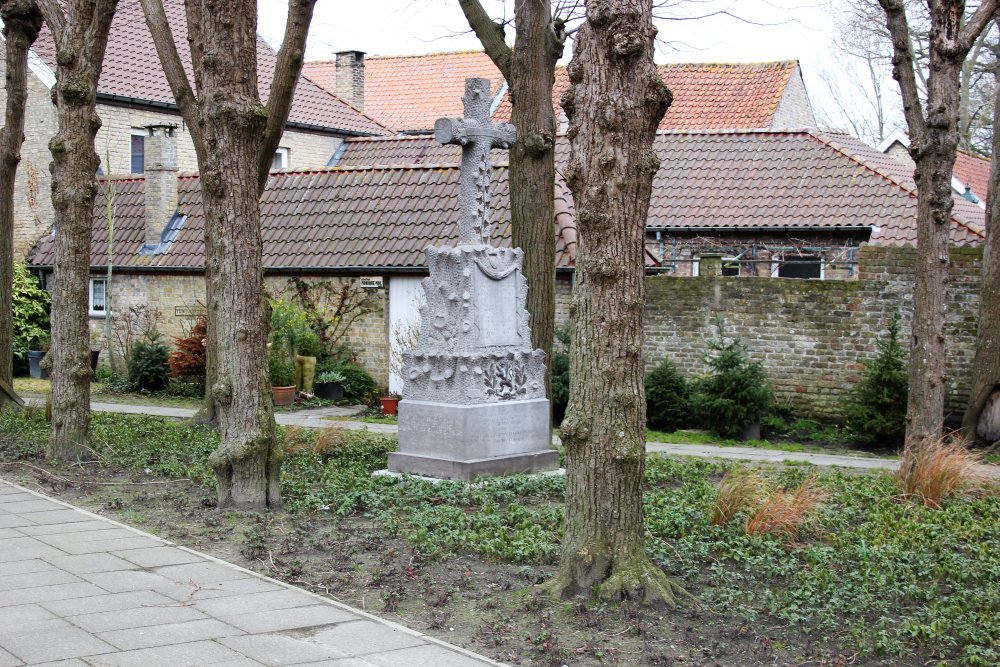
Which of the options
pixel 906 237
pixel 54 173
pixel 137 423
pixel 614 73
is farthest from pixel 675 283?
pixel 614 73

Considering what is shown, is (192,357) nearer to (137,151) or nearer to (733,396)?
(137,151)

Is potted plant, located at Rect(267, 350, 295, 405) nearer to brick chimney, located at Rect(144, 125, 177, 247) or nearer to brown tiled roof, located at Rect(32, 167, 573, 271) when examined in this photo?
brown tiled roof, located at Rect(32, 167, 573, 271)

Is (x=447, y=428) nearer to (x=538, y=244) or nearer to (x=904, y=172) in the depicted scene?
(x=538, y=244)

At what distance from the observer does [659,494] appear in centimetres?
1017

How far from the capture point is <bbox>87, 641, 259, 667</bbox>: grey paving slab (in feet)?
17.7

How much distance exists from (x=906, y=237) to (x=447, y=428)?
14.2 meters

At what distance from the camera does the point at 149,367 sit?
21.7 metres

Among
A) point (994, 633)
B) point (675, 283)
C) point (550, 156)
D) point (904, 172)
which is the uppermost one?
point (904, 172)

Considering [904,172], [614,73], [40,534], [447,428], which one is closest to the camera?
[614,73]

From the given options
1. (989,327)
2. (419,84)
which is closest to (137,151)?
(419,84)

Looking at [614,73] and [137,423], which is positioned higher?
[614,73]

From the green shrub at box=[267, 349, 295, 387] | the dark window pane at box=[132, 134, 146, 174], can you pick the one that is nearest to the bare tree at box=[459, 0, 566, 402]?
the green shrub at box=[267, 349, 295, 387]

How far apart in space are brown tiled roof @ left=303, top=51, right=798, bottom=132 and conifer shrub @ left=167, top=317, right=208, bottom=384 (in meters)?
9.33

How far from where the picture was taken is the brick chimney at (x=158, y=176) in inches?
950
